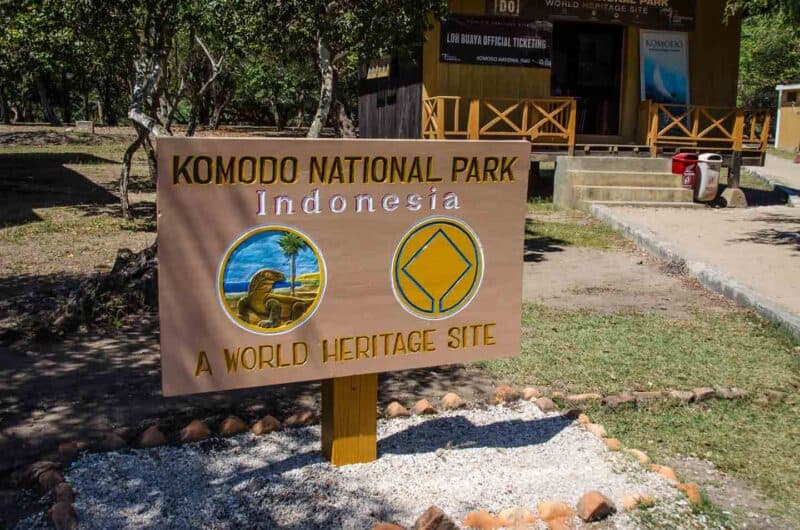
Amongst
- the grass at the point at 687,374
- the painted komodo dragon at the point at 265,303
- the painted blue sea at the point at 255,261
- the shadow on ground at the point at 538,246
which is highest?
the painted blue sea at the point at 255,261

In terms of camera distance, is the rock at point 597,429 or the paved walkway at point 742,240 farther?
the paved walkway at point 742,240

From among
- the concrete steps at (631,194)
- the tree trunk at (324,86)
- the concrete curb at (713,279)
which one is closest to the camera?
the concrete curb at (713,279)

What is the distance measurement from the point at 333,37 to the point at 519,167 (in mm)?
6803

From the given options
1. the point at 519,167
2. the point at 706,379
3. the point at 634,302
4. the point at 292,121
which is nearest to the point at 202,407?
the point at 519,167

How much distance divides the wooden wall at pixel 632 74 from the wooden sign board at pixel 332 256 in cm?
1263

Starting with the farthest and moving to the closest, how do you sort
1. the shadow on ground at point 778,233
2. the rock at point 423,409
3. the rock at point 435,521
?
the shadow on ground at point 778,233, the rock at point 423,409, the rock at point 435,521

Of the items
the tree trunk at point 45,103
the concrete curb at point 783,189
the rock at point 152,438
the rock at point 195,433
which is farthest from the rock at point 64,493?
the tree trunk at point 45,103

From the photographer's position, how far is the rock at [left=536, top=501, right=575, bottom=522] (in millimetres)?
3711

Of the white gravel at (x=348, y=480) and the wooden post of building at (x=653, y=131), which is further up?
the wooden post of building at (x=653, y=131)

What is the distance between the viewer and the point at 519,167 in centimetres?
424

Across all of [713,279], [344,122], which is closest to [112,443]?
[713,279]

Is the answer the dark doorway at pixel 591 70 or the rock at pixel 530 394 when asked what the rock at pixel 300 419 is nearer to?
the rock at pixel 530 394

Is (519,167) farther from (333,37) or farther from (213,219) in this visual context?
(333,37)

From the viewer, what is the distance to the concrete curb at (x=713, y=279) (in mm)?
7506
